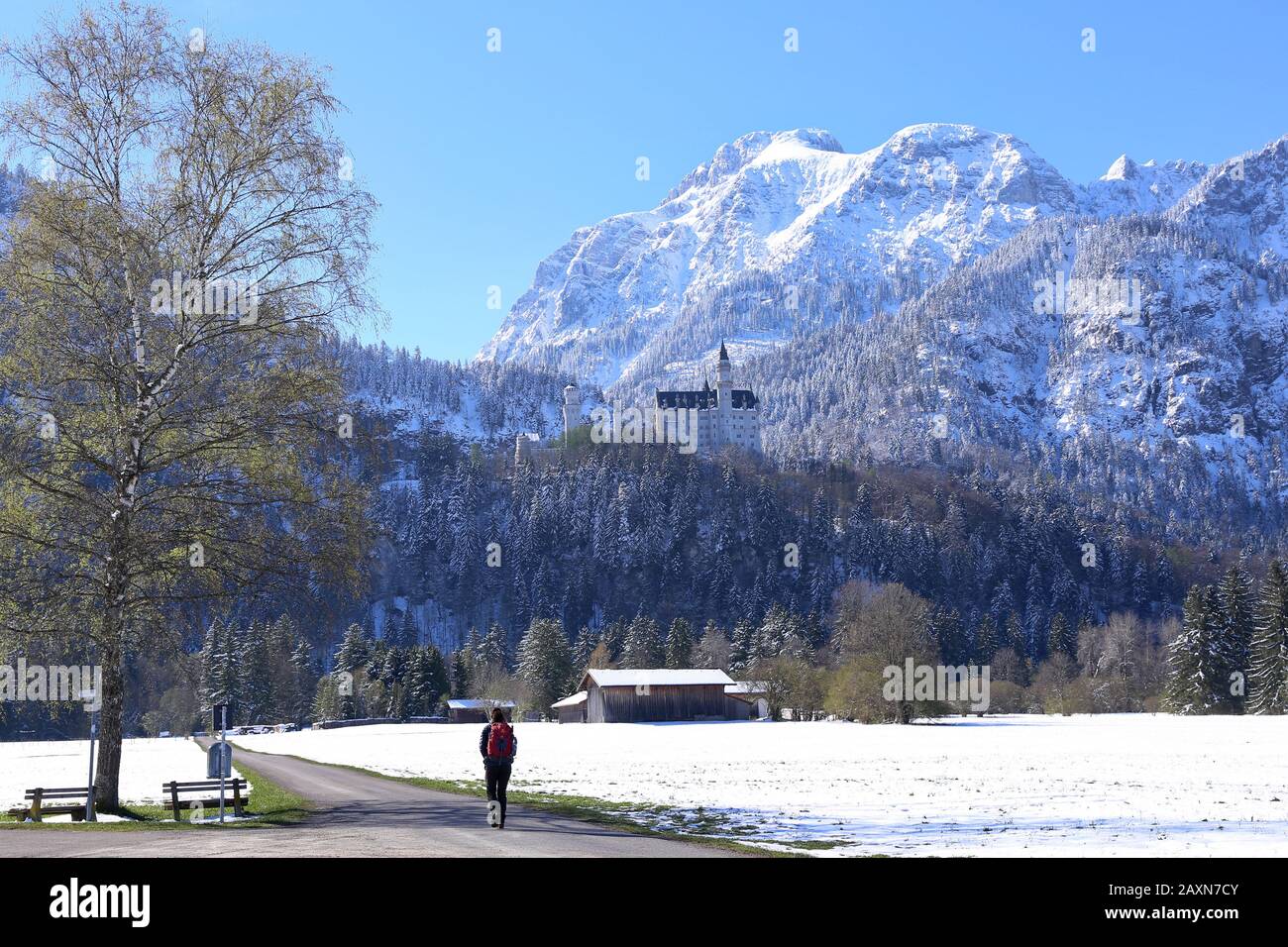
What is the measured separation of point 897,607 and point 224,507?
86.9m

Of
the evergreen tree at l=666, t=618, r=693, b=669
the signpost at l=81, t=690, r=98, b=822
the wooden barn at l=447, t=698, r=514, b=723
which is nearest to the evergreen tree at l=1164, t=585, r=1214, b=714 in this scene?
the evergreen tree at l=666, t=618, r=693, b=669

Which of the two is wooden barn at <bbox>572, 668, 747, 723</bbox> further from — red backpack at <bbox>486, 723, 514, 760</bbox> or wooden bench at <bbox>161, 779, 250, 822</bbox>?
red backpack at <bbox>486, 723, 514, 760</bbox>

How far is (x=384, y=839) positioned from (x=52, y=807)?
10428 millimetres

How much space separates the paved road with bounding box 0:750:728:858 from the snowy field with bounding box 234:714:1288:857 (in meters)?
2.66

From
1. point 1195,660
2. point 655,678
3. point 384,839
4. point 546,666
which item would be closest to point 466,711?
point 546,666

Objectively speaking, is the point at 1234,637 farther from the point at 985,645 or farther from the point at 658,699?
the point at 985,645

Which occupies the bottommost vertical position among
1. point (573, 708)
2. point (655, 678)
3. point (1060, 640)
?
point (573, 708)

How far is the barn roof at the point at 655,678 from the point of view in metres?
110

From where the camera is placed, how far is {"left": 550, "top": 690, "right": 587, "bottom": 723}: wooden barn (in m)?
116

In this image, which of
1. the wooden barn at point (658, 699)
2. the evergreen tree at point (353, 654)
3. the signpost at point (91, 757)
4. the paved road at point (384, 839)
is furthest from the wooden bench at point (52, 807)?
the evergreen tree at point (353, 654)

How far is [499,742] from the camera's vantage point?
18797 mm

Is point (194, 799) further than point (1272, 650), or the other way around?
point (1272, 650)
